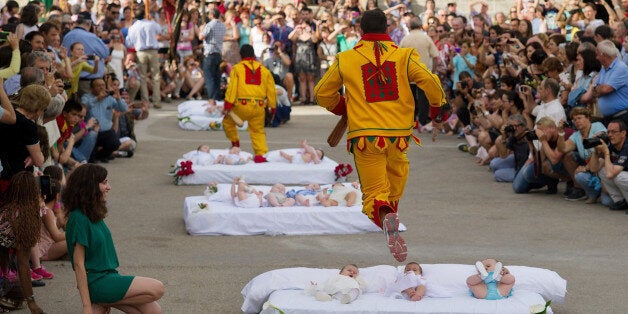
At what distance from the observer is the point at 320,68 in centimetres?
2441

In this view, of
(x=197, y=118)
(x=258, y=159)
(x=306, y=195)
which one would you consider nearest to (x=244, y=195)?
(x=306, y=195)

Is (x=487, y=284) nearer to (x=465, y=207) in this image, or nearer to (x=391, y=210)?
(x=391, y=210)

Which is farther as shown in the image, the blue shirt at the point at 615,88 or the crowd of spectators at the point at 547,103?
the blue shirt at the point at 615,88

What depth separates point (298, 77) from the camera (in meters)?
24.6

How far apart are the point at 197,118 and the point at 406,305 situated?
13.3m

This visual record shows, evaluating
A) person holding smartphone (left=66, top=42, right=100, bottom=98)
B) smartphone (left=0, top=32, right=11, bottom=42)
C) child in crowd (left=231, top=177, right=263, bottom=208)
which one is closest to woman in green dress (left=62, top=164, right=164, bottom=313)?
child in crowd (left=231, top=177, right=263, bottom=208)

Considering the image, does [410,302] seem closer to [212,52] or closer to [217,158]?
[217,158]

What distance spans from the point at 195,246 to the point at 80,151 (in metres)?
4.80

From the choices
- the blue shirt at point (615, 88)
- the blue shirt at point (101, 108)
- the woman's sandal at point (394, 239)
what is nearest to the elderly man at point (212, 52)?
the blue shirt at point (101, 108)

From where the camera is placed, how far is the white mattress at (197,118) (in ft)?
66.6

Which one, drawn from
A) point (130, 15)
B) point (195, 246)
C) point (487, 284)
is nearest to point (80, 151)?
point (195, 246)

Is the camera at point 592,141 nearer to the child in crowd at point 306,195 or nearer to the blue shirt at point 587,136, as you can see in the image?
the blue shirt at point 587,136

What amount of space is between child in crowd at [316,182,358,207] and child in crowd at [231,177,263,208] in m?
0.62

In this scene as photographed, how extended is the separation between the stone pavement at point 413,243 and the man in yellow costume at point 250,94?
1326mm
